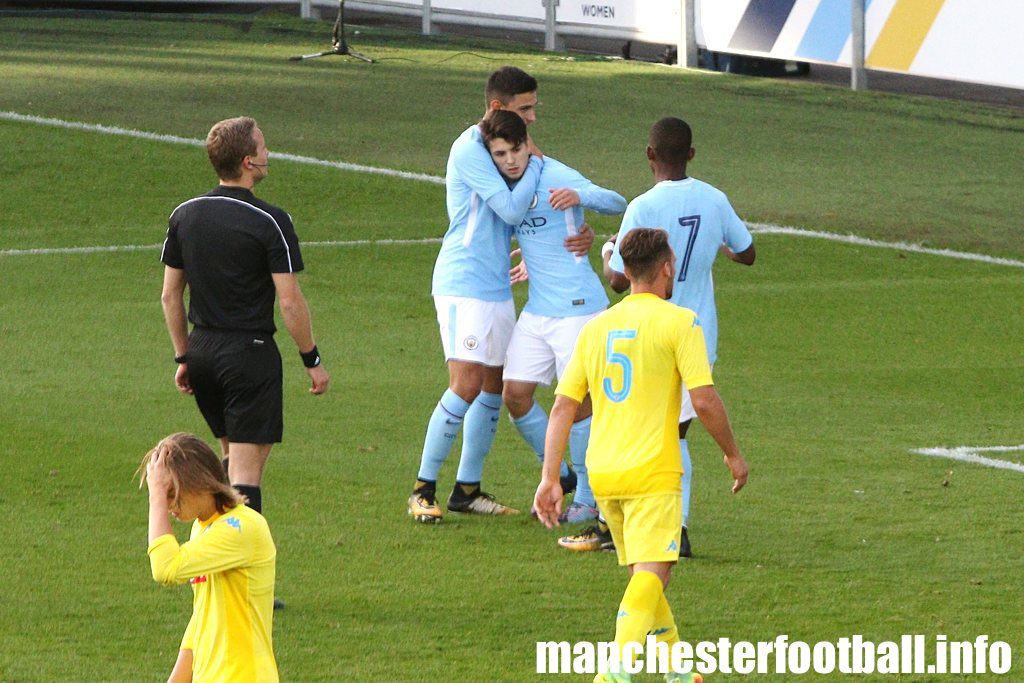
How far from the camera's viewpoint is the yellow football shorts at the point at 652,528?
6223 millimetres

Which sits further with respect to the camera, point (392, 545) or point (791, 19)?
point (791, 19)

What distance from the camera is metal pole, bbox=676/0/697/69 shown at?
86.4ft

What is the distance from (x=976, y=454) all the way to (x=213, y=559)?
5912mm

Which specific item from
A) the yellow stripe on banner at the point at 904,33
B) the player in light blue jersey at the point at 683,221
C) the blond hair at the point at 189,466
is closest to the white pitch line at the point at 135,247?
the player in light blue jersey at the point at 683,221

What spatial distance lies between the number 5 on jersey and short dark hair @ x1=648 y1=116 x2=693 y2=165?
5.62 ft

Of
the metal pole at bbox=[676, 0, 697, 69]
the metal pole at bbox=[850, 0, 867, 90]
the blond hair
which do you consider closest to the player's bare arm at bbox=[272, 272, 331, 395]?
the blond hair

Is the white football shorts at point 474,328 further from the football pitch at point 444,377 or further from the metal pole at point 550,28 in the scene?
the metal pole at point 550,28

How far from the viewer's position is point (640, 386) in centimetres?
627

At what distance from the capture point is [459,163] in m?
8.46

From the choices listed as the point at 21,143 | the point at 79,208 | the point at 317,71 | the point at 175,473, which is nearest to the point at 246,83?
the point at 317,71

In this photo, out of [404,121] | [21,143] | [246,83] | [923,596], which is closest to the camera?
[923,596]

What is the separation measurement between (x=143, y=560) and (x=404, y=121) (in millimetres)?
14321

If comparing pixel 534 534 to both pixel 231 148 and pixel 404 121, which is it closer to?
pixel 231 148

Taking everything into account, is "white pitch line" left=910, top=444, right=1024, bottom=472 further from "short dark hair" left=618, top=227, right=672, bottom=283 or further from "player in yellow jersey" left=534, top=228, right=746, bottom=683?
"short dark hair" left=618, top=227, right=672, bottom=283
